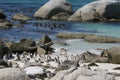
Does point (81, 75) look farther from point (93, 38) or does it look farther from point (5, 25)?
point (5, 25)

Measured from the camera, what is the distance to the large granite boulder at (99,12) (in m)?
37.3

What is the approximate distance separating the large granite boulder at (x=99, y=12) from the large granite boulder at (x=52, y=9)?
6.19 feet

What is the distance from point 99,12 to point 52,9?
4.40m

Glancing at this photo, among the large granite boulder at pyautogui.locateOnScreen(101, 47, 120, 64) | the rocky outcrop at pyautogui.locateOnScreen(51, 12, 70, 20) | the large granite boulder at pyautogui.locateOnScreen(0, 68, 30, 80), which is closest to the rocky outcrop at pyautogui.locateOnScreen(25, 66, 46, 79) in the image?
the large granite boulder at pyautogui.locateOnScreen(0, 68, 30, 80)

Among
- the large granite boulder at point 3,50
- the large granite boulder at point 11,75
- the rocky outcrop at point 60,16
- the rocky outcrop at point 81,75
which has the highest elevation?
the large granite boulder at point 11,75

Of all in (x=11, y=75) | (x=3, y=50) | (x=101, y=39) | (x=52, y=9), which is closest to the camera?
(x=11, y=75)

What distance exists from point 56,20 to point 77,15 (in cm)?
201

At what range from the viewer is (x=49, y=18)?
38.7 m

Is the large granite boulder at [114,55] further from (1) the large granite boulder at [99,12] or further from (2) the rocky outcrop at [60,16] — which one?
(2) the rocky outcrop at [60,16]

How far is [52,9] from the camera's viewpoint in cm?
3859

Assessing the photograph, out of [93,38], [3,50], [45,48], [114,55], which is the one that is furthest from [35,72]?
[93,38]

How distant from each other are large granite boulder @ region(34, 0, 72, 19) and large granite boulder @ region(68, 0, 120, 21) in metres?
1.89

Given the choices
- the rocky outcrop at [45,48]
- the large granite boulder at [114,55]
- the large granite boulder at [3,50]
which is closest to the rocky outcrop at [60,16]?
the rocky outcrop at [45,48]

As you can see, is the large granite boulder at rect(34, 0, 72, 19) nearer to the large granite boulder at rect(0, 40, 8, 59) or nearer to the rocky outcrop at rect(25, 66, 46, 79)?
the large granite boulder at rect(0, 40, 8, 59)
